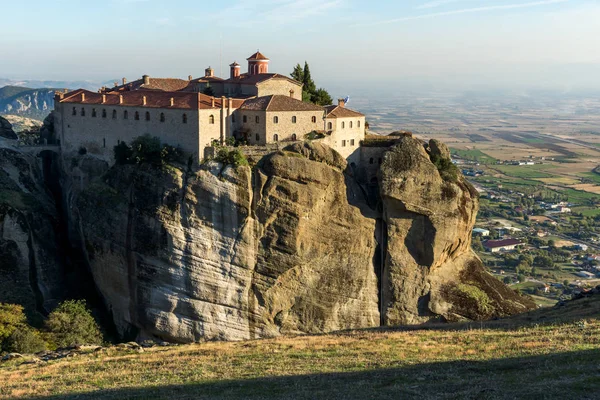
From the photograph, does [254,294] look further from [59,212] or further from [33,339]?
[59,212]

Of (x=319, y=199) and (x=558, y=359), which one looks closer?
(x=558, y=359)

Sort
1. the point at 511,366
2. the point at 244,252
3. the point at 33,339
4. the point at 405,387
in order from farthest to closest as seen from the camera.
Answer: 1. the point at 244,252
2. the point at 33,339
3. the point at 511,366
4. the point at 405,387

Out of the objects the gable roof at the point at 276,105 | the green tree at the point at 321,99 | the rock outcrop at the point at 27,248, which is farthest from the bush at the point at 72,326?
the green tree at the point at 321,99

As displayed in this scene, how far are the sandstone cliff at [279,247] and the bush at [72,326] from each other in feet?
11.1

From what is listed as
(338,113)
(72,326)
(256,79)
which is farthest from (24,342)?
(338,113)

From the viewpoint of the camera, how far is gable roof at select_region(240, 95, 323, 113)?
5088 centimetres

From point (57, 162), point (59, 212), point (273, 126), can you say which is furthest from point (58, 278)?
point (273, 126)

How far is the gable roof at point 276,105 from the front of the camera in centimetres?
5088

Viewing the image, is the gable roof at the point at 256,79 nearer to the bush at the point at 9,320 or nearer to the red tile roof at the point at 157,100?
the red tile roof at the point at 157,100

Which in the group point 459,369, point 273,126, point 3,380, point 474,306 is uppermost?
point 273,126

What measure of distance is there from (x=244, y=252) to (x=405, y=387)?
88.7 ft

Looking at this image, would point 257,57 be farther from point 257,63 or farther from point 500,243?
point 500,243

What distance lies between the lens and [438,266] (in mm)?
52469

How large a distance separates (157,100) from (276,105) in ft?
29.2
